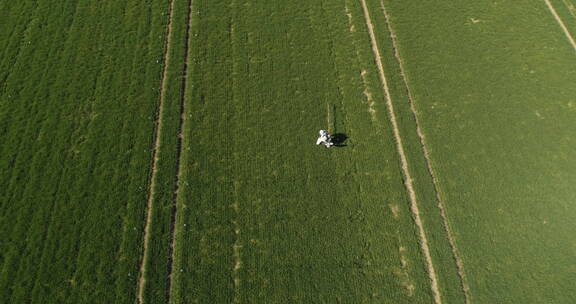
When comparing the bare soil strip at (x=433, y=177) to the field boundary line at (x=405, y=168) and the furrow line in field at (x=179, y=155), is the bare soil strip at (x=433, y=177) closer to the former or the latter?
the field boundary line at (x=405, y=168)

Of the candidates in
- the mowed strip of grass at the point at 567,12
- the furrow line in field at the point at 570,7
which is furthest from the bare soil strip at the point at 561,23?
the furrow line in field at the point at 570,7

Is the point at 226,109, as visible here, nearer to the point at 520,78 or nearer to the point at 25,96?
the point at 25,96

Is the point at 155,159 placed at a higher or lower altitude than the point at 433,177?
higher

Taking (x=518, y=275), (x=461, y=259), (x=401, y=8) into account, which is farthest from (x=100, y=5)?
(x=518, y=275)

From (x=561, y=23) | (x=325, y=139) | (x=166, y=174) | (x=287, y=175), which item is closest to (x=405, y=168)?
(x=325, y=139)

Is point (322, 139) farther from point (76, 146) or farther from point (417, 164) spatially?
point (76, 146)
